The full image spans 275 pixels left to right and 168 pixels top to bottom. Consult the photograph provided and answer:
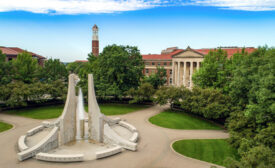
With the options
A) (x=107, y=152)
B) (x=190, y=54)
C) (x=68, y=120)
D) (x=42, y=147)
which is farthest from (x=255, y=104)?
(x=190, y=54)

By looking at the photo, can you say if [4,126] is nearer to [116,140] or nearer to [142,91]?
[116,140]

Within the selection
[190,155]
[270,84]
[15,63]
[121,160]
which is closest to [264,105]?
[270,84]

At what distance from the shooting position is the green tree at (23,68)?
4469 cm

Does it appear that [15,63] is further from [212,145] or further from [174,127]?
[212,145]

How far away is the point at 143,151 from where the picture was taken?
21.2 m

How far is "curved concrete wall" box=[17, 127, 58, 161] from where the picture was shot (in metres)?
18.5

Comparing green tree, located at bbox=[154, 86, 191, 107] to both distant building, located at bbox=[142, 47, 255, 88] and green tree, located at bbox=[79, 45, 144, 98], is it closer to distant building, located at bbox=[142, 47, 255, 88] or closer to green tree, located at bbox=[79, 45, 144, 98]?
green tree, located at bbox=[79, 45, 144, 98]

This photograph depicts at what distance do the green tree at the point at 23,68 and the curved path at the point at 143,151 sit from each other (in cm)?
1524

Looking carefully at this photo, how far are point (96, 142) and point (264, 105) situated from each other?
18574mm

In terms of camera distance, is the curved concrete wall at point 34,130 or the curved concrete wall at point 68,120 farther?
the curved concrete wall at point 34,130

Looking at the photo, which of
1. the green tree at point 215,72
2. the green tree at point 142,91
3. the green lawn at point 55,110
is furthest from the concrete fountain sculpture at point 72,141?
the green tree at point 215,72

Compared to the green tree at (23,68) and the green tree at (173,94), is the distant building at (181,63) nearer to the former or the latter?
the green tree at (173,94)

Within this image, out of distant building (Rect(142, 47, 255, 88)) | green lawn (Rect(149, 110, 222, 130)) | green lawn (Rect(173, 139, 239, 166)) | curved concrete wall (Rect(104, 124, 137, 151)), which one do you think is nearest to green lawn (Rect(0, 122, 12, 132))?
curved concrete wall (Rect(104, 124, 137, 151))

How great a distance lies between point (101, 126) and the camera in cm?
2331
